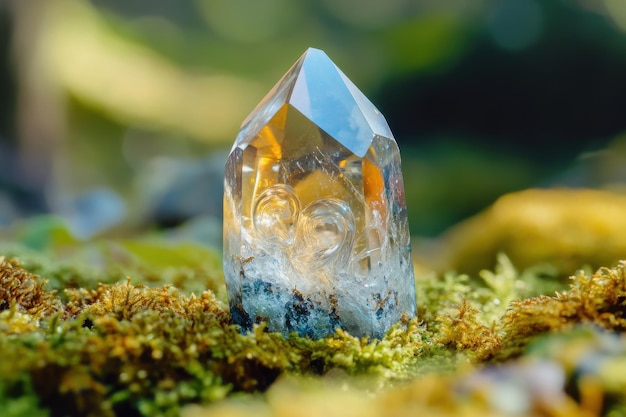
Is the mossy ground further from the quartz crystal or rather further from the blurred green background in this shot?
the blurred green background

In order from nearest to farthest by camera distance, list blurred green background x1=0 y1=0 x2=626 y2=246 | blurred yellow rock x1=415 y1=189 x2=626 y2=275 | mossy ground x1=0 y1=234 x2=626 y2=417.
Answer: mossy ground x1=0 y1=234 x2=626 y2=417, blurred yellow rock x1=415 y1=189 x2=626 y2=275, blurred green background x1=0 y1=0 x2=626 y2=246

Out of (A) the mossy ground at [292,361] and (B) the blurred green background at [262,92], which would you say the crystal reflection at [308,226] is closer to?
(A) the mossy ground at [292,361]

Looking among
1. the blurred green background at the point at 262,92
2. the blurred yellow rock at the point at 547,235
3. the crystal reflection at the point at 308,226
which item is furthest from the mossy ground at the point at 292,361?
the blurred green background at the point at 262,92

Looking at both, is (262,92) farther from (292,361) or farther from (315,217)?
(292,361)

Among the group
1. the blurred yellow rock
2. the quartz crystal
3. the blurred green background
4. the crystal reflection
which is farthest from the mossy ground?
the blurred green background

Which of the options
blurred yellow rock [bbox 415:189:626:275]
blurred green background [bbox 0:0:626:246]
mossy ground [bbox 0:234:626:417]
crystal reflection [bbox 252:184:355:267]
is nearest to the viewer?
mossy ground [bbox 0:234:626:417]

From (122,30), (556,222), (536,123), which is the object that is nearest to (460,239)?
(556,222)
